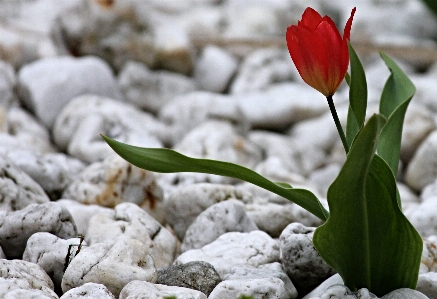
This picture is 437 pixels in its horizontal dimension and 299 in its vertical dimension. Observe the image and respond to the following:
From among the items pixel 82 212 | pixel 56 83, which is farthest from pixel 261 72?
pixel 82 212

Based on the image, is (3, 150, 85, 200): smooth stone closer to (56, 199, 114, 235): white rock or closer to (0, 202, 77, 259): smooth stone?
(56, 199, 114, 235): white rock

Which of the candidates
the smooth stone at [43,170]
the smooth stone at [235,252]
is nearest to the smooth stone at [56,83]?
the smooth stone at [43,170]

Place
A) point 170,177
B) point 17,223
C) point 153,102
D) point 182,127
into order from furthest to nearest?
point 153,102 < point 182,127 < point 170,177 < point 17,223

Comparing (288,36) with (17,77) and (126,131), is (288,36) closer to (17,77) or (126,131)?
(126,131)

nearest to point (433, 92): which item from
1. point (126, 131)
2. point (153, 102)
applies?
point (153, 102)

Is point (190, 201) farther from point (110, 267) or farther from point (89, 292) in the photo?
point (89, 292)
